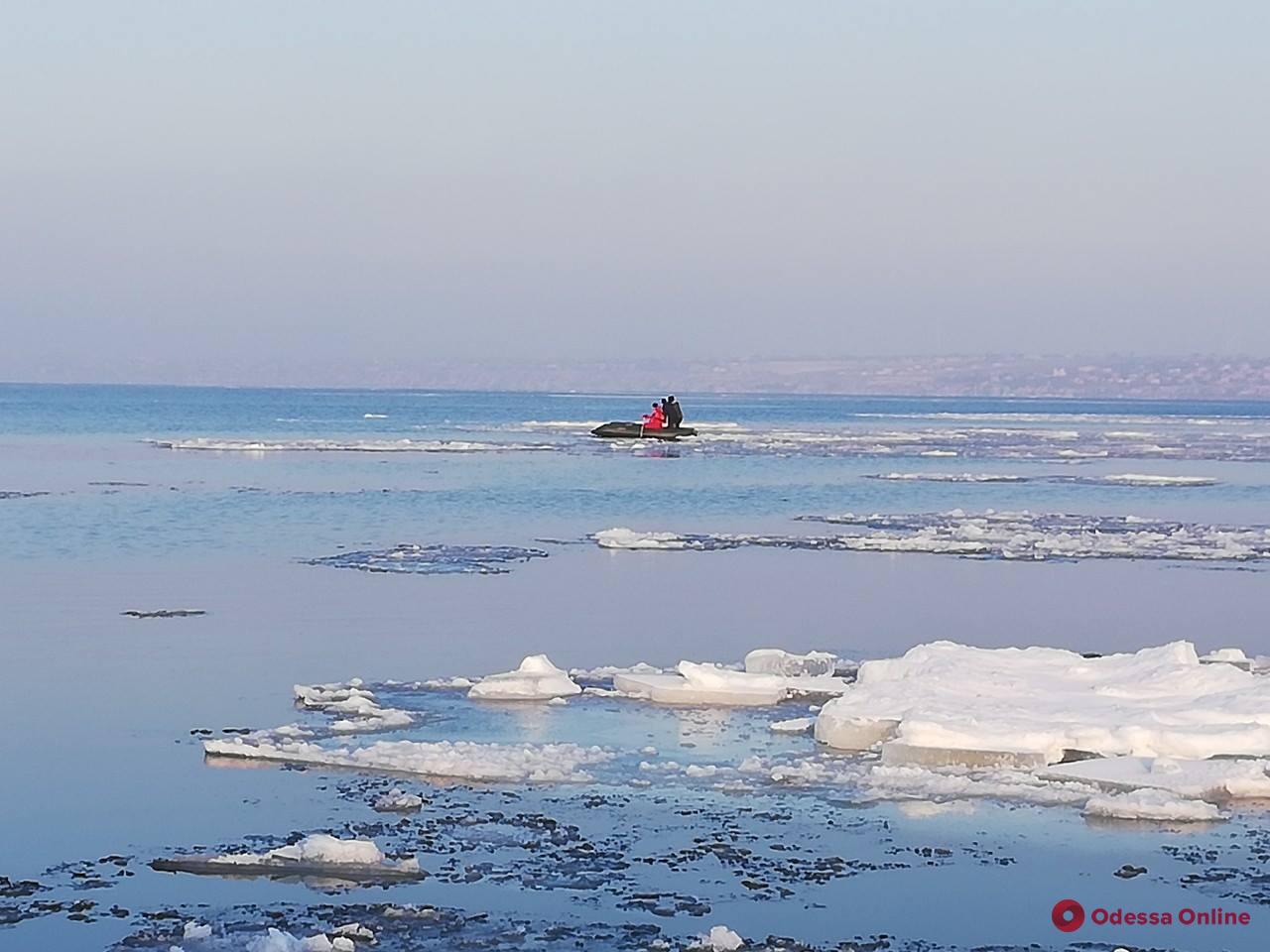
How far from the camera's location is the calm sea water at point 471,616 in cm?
687

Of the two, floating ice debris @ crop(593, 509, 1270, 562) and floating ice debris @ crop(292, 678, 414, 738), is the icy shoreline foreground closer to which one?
floating ice debris @ crop(292, 678, 414, 738)

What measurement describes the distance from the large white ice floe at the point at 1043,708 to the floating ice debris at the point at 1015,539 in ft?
27.0

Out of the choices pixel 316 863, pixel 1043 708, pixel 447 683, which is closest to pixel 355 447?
pixel 447 683

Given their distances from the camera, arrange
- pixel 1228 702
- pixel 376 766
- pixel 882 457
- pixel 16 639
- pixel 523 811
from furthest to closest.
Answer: pixel 882 457, pixel 16 639, pixel 1228 702, pixel 376 766, pixel 523 811

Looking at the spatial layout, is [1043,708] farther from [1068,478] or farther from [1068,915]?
[1068,478]

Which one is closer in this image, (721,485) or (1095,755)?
(1095,755)

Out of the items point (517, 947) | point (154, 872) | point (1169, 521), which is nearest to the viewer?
point (517, 947)

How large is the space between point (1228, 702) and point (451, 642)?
17.3 ft

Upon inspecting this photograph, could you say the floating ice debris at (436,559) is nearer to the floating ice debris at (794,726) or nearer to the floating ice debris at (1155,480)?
the floating ice debris at (794,726)

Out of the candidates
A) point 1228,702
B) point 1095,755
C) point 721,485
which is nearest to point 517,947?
point 1095,755

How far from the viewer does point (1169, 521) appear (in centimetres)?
2341

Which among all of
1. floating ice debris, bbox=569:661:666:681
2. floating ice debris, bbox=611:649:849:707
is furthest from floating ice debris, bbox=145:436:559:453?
floating ice debris, bbox=611:649:849:707

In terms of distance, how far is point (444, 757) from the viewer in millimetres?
8664

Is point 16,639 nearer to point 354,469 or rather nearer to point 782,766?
point 782,766
